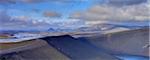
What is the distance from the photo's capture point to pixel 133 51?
211cm

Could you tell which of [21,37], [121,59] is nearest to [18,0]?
[21,37]

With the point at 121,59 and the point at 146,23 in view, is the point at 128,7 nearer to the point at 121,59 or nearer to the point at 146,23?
the point at 146,23

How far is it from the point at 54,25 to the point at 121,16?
1.65 feet

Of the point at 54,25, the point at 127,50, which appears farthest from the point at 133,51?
the point at 54,25

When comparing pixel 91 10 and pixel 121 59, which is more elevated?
pixel 91 10

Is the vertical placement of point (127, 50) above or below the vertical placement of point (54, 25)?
below

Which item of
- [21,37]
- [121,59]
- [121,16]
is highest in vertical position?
[121,16]

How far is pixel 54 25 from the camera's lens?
7.07ft

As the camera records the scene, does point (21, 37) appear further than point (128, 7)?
Yes

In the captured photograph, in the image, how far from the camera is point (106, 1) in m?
2.12

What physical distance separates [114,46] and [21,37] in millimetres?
723

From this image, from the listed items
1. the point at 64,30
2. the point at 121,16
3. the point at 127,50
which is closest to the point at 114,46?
the point at 127,50

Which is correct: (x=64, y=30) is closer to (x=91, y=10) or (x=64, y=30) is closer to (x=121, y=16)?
Answer: (x=91, y=10)

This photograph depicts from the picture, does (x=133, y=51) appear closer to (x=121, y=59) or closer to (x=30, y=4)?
(x=121, y=59)
